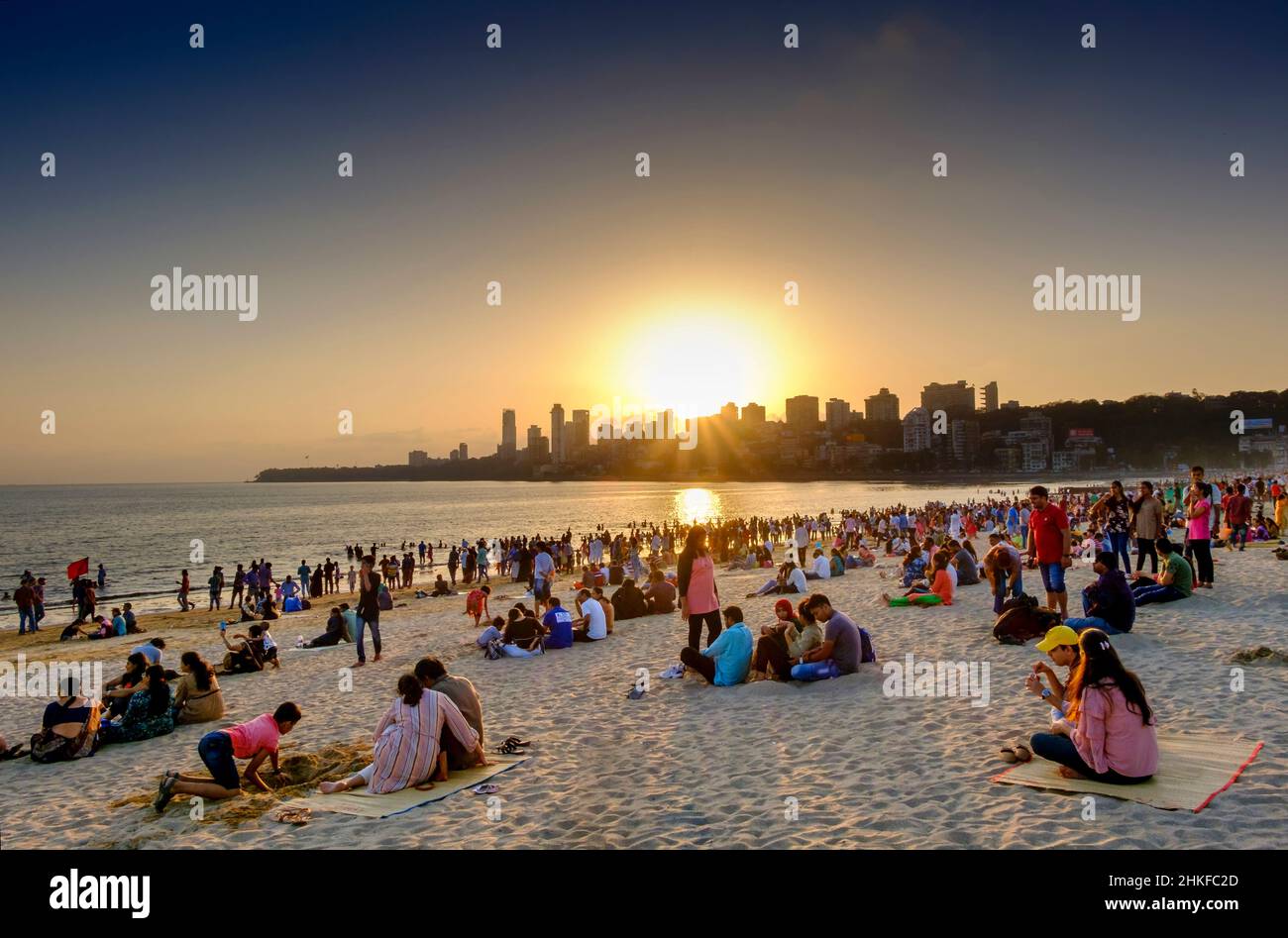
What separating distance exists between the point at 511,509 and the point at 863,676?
102 meters

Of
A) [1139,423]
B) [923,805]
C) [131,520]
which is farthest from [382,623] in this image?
[1139,423]

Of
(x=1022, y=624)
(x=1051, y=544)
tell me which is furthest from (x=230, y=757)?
(x=1051, y=544)

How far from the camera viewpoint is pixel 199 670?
9.19 meters

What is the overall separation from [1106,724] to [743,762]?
112 inches

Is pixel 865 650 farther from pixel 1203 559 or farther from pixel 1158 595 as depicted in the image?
pixel 1203 559

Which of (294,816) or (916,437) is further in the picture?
(916,437)

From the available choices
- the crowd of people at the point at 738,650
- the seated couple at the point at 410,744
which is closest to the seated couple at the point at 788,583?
the crowd of people at the point at 738,650

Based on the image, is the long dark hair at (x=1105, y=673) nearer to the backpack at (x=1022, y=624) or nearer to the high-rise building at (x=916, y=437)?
the backpack at (x=1022, y=624)

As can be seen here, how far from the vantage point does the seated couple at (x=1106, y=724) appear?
4.91 m

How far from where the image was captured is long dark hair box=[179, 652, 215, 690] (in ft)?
29.5

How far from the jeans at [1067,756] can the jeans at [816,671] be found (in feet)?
11.3

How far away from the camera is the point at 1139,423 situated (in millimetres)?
151500

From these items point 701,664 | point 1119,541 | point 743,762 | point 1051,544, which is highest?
point 1051,544
